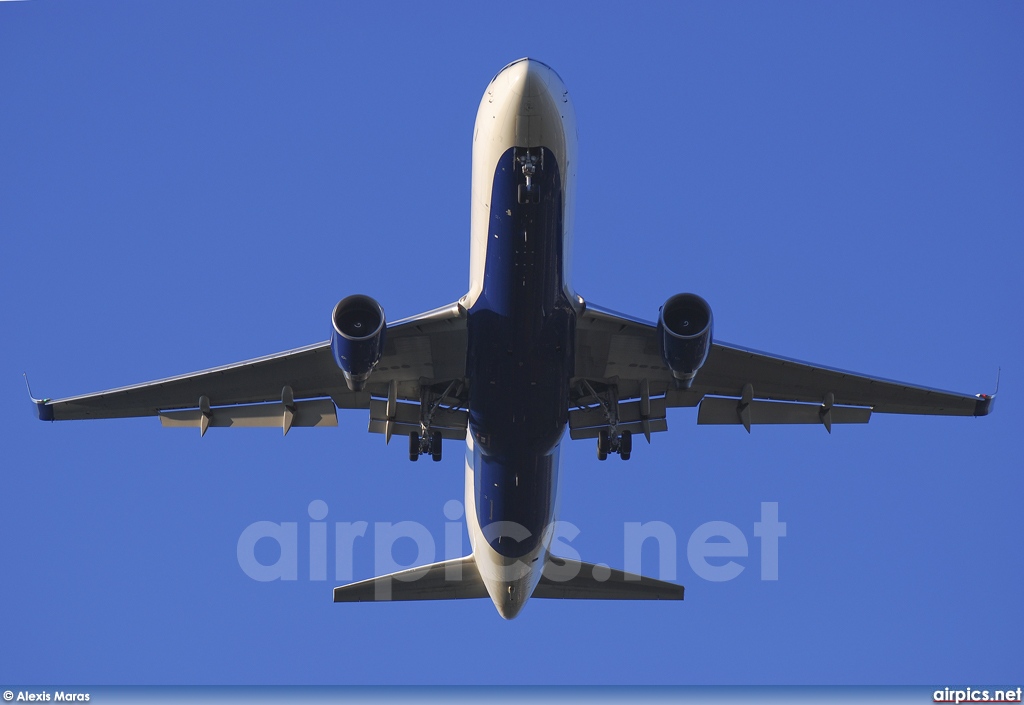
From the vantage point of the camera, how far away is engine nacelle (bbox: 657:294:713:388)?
22188mm

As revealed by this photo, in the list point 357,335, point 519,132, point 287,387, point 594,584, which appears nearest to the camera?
point 519,132

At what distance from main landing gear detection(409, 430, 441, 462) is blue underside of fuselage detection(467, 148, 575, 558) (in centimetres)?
149

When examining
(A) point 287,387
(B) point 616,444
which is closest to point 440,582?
(B) point 616,444

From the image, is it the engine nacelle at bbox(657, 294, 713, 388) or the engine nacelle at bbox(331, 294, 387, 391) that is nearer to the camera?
the engine nacelle at bbox(331, 294, 387, 391)

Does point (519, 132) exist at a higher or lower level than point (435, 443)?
higher

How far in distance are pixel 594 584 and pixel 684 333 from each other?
30.9ft

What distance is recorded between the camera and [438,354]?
81.9 feet

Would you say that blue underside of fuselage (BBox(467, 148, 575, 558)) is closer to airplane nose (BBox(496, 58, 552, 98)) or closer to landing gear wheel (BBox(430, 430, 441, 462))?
airplane nose (BBox(496, 58, 552, 98))

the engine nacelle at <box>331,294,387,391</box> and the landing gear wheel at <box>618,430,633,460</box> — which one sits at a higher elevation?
the engine nacelle at <box>331,294,387,391</box>

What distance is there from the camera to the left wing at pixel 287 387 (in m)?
24.9

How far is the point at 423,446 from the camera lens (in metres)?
26.4

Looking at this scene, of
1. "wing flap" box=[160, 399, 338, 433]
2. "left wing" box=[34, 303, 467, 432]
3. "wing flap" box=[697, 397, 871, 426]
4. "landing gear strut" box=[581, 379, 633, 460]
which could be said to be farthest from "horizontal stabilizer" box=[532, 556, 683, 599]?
"wing flap" box=[160, 399, 338, 433]

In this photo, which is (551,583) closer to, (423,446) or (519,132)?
(423,446)

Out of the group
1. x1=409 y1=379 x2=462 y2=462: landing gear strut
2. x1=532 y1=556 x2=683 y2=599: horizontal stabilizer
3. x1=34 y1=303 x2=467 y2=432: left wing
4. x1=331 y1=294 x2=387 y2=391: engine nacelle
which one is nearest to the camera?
x1=331 y1=294 x2=387 y2=391: engine nacelle
